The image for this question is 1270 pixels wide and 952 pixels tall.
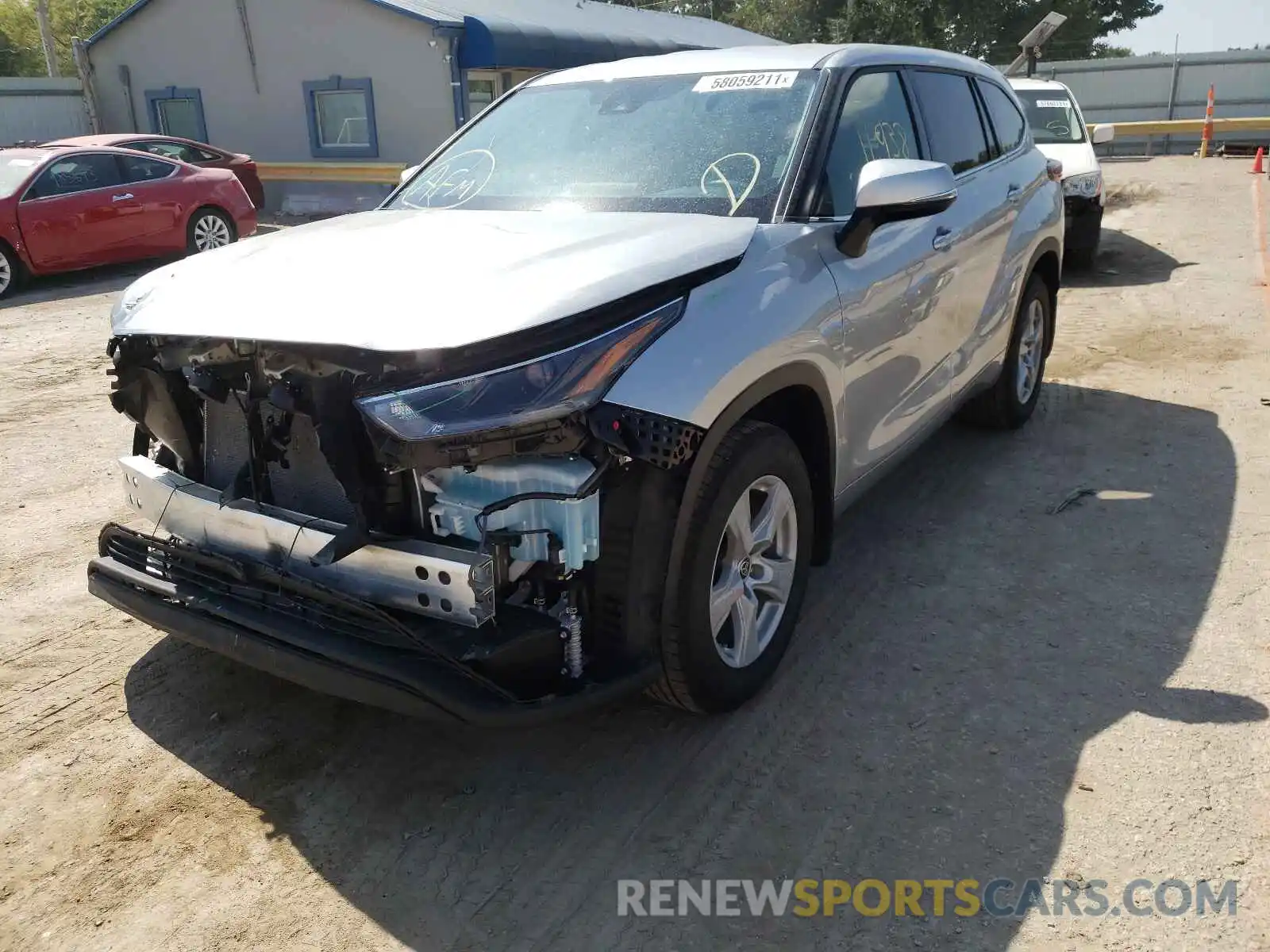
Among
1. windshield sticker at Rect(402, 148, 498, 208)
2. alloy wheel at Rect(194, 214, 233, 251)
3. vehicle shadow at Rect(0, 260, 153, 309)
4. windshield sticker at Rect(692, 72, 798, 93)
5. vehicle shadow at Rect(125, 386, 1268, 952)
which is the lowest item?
vehicle shadow at Rect(0, 260, 153, 309)

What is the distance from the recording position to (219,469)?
3.19m

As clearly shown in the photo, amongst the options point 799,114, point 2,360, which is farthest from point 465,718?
point 2,360

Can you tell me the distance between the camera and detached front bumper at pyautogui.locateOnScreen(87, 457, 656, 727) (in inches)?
98.3

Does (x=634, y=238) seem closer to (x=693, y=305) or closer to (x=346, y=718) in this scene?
(x=693, y=305)

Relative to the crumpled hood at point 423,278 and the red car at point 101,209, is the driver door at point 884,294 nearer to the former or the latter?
the crumpled hood at point 423,278

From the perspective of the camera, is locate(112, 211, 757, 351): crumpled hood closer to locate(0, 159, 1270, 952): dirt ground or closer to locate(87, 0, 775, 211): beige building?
locate(0, 159, 1270, 952): dirt ground

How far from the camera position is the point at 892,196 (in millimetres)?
3248

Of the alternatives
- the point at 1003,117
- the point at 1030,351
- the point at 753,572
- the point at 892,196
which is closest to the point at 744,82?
the point at 892,196

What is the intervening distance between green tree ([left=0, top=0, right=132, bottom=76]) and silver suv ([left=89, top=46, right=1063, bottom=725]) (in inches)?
2300

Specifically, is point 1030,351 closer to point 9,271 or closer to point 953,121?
point 953,121

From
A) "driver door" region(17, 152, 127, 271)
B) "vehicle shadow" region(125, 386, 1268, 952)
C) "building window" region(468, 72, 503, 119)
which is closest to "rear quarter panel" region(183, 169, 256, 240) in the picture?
"driver door" region(17, 152, 127, 271)

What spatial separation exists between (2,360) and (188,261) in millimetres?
6082

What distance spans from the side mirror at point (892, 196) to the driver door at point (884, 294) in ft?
0.23

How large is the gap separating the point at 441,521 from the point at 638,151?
5.81ft
